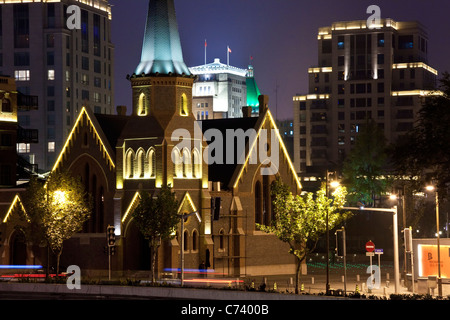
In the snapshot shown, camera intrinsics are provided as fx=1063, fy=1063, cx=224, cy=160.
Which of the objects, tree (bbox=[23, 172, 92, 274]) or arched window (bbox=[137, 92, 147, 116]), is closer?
tree (bbox=[23, 172, 92, 274])

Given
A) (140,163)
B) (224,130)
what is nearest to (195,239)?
(140,163)

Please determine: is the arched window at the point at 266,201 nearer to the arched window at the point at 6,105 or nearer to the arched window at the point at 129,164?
the arched window at the point at 129,164

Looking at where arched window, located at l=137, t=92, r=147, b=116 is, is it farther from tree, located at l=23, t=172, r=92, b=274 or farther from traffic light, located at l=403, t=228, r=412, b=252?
traffic light, located at l=403, t=228, r=412, b=252

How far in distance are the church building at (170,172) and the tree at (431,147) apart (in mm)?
31300

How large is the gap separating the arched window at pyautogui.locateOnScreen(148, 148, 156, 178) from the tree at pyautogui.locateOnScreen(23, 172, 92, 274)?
6.18 metres

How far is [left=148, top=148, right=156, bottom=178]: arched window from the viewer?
90125mm

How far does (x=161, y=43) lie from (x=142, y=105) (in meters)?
5.58

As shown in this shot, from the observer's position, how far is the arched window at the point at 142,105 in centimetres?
9125

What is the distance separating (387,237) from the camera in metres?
155

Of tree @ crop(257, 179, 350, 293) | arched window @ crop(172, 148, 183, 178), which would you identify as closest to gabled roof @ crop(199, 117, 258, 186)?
arched window @ crop(172, 148, 183, 178)

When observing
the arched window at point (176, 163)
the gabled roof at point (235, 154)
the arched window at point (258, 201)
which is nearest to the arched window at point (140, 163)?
the arched window at point (176, 163)

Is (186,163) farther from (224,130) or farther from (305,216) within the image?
(305,216)
